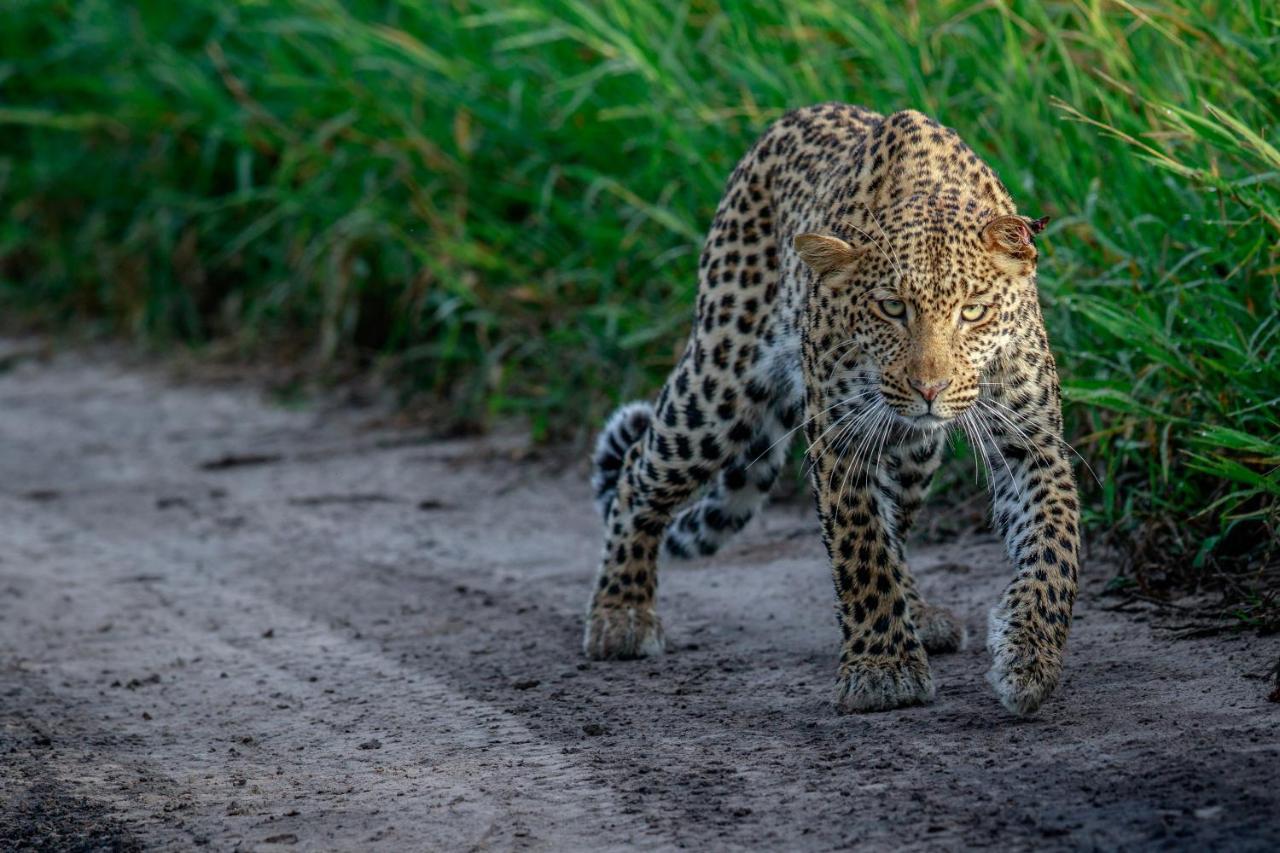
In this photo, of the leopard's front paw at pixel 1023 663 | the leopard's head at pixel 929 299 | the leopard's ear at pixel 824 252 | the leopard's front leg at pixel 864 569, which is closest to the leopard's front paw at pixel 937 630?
the leopard's front leg at pixel 864 569

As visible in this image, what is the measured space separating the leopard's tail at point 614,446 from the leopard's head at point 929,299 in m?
1.21

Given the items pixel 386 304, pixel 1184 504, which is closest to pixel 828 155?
pixel 1184 504

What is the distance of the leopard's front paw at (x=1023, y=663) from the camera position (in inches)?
162

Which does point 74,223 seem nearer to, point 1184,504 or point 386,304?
point 386,304

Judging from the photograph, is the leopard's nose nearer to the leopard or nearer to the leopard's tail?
the leopard

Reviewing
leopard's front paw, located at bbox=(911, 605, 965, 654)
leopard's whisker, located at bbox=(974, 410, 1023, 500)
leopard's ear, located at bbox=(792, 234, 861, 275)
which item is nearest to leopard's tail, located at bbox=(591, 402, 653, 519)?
leopard's front paw, located at bbox=(911, 605, 965, 654)

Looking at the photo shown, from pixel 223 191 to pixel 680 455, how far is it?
5.41 m

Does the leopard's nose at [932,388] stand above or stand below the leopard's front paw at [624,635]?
above

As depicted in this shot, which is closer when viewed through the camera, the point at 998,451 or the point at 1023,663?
the point at 1023,663

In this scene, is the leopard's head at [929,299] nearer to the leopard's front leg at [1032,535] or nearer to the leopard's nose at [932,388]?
the leopard's nose at [932,388]

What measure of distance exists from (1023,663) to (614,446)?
184cm

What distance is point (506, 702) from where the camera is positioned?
15.6ft

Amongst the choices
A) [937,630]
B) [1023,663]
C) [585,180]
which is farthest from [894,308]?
[585,180]

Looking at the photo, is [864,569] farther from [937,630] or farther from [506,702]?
[506,702]
